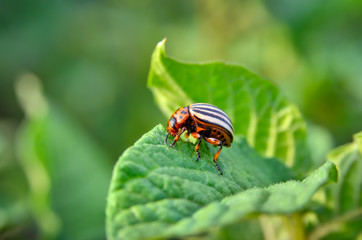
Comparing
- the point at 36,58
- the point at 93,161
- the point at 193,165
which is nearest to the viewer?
the point at 193,165

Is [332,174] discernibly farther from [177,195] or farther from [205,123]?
[205,123]

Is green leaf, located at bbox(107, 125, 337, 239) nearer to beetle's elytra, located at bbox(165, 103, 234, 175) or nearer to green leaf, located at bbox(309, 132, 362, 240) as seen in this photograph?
beetle's elytra, located at bbox(165, 103, 234, 175)

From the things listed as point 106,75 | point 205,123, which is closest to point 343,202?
point 205,123

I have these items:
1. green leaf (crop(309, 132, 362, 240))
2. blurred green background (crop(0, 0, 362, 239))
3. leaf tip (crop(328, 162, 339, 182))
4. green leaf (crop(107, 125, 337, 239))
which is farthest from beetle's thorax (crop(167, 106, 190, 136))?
blurred green background (crop(0, 0, 362, 239))

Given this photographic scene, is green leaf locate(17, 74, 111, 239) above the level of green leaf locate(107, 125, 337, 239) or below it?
above

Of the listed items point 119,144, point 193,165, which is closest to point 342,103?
point 119,144

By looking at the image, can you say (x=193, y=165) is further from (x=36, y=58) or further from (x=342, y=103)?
(x=36, y=58)

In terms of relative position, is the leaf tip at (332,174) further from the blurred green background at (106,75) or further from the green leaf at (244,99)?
the blurred green background at (106,75)
